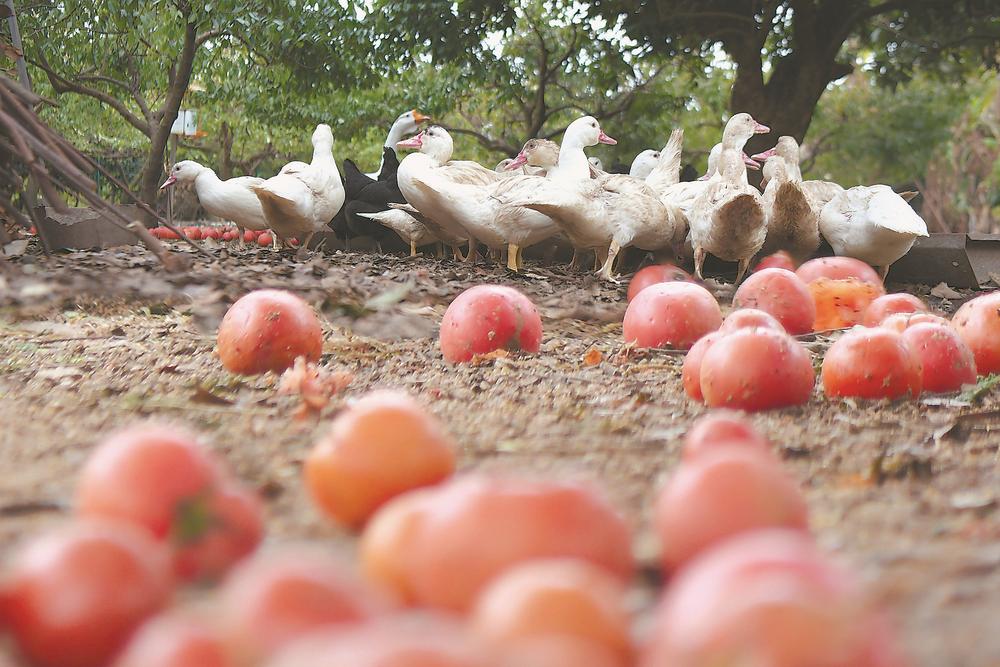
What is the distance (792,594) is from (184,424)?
5.55 feet

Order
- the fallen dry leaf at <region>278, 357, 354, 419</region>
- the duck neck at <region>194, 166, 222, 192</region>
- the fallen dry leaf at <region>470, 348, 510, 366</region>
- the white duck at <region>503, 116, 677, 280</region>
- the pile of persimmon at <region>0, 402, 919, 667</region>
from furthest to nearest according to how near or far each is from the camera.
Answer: the duck neck at <region>194, 166, 222, 192</region>, the white duck at <region>503, 116, 677, 280</region>, the fallen dry leaf at <region>470, 348, 510, 366</region>, the fallen dry leaf at <region>278, 357, 354, 419</region>, the pile of persimmon at <region>0, 402, 919, 667</region>

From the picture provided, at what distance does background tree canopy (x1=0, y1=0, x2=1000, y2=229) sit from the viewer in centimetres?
1004

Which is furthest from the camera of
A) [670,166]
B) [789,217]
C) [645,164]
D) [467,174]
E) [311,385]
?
[645,164]

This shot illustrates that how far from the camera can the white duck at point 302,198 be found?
7.50 meters

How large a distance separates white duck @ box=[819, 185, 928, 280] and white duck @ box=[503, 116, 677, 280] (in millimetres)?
1168

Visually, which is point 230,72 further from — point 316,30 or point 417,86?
point 316,30

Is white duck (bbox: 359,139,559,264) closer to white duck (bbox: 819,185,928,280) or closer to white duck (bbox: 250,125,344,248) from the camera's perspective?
white duck (bbox: 250,125,344,248)

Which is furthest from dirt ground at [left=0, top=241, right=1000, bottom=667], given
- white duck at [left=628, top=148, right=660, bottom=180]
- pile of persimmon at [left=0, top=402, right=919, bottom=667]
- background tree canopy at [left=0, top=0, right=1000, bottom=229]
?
background tree canopy at [left=0, top=0, right=1000, bottom=229]

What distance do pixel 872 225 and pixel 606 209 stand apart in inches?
71.2

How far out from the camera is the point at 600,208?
6.52 metres

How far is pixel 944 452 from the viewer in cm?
192

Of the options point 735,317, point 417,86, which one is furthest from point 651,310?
point 417,86

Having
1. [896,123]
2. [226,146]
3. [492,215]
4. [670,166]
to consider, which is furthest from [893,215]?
[226,146]

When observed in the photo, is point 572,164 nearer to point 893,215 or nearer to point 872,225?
point 872,225
